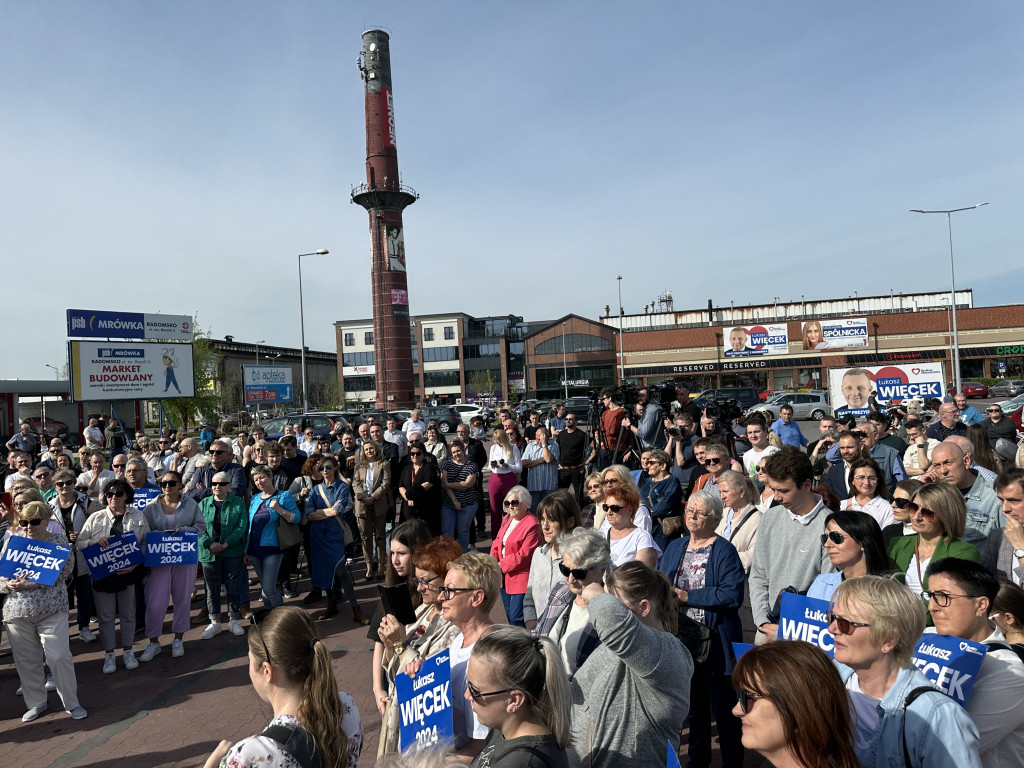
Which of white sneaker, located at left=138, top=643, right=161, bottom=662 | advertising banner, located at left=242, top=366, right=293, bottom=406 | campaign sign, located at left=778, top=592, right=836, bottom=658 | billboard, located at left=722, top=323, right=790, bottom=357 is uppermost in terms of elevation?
billboard, located at left=722, top=323, right=790, bottom=357

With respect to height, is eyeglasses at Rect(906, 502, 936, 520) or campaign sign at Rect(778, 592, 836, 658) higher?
eyeglasses at Rect(906, 502, 936, 520)

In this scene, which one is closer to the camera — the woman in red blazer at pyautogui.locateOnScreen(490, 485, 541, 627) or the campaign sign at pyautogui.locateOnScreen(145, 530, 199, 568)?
the woman in red blazer at pyautogui.locateOnScreen(490, 485, 541, 627)

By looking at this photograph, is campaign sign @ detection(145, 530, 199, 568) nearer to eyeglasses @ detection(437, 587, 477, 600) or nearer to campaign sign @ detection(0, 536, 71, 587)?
campaign sign @ detection(0, 536, 71, 587)

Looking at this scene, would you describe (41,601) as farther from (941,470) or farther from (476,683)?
(941,470)

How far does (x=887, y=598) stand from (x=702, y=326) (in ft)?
212

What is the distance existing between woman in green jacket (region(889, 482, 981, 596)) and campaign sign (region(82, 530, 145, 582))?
632 cm

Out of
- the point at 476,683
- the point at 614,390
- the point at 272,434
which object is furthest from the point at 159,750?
the point at 272,434

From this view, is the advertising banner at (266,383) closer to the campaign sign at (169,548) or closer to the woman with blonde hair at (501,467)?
the woman with blonde hair at (501,467)

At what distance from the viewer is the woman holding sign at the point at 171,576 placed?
660 cm

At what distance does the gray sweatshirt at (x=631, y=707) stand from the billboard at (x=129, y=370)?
101 feet

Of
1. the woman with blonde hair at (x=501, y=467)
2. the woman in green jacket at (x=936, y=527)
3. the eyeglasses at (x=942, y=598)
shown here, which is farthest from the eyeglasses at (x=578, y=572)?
the woman with blonde hair at (x=501, y=467)

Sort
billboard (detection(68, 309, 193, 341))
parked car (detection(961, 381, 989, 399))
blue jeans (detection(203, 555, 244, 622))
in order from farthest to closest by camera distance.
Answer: parked car (detection(961, 381, 989, 399))
billboard (detection(68, 309, 193, 341))
blue jeans (detection(203, 555, 244, 622))

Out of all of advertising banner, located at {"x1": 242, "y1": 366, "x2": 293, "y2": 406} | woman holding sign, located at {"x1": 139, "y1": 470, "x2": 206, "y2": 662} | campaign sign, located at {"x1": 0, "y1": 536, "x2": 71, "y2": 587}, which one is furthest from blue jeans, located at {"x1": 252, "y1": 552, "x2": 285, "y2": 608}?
advertising banner, located at {"x1": 242, "y1": 366, "x2": 293, "y2": 406}

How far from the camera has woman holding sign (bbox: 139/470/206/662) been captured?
660 cm
